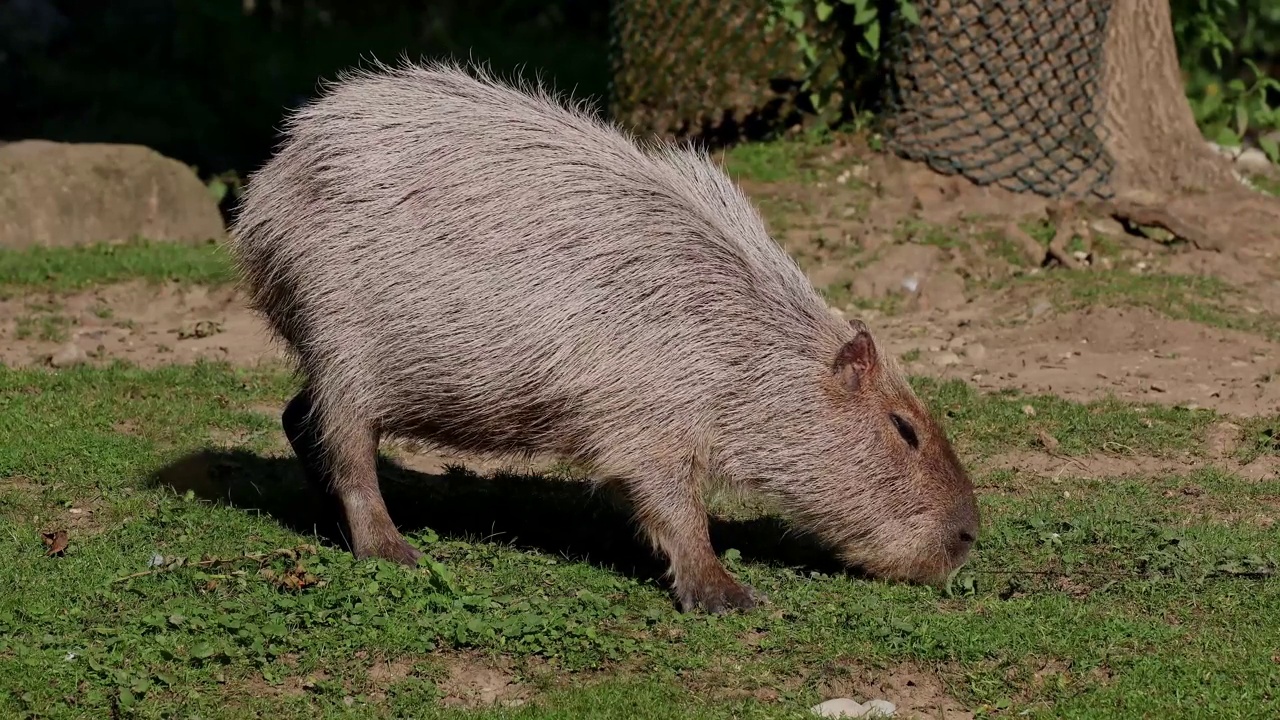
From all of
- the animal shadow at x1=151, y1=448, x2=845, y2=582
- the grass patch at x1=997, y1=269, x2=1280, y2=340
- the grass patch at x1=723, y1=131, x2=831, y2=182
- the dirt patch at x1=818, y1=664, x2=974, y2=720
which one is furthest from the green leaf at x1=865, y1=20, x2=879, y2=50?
the dirt patch at x1=818, y1=664, x2=974, y2=720

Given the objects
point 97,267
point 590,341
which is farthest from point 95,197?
point 590,341

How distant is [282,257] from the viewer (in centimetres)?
499

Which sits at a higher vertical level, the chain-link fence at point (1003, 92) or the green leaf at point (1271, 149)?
the chain-link fence at point (1003, 92)

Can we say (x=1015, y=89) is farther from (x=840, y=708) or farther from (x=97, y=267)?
(x=840, y=708)

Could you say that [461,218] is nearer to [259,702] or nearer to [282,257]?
[282,257]

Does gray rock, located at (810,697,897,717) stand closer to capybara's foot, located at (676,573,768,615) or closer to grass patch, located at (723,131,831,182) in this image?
capybara's foot, located at (676,573,768,615)

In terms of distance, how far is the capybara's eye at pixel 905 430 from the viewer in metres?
4.82

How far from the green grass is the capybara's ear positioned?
627 millimetres

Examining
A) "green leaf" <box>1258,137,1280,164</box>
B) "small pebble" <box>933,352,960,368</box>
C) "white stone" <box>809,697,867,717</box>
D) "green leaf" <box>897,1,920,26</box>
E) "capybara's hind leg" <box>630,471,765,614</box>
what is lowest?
"small pebble" <box>933,352,960,368</box>

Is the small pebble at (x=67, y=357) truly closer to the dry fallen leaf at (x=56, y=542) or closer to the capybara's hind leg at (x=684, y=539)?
the dry fallen leaf at (x=56, y=542)

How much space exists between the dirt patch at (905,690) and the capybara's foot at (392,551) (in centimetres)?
147

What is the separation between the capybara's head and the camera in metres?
4.76

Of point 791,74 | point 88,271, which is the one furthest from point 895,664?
point 791,74

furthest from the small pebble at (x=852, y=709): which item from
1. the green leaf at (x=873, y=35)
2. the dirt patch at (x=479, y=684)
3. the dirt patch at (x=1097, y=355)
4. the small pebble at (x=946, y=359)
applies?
the green leaf at (x=873, y=35)
